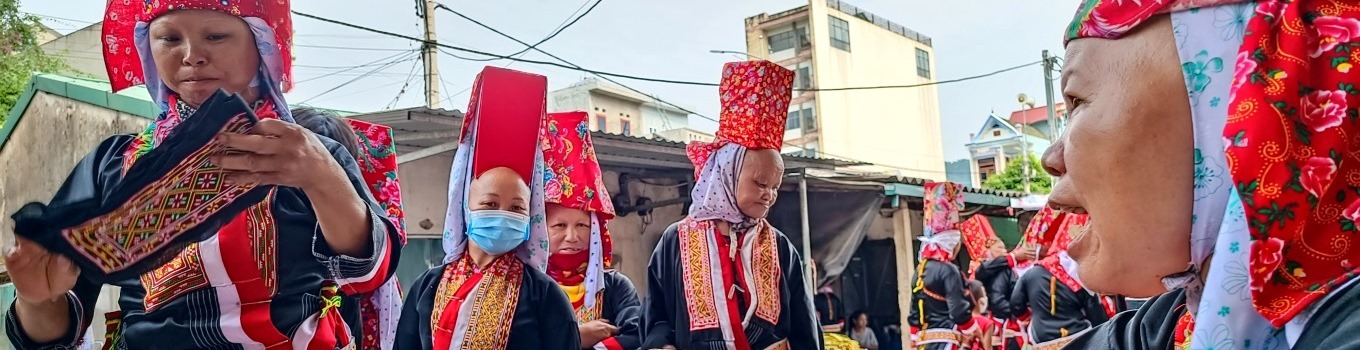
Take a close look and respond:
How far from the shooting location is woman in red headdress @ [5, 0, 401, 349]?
172cm

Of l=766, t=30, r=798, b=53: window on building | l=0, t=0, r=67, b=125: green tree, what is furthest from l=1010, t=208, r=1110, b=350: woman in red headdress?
l=766, t=30, r=798, b=53: window on building

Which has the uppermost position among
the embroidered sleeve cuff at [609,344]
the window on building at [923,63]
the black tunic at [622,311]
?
the window on building at [923,63]

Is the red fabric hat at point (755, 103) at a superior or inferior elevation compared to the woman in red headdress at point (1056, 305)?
superior

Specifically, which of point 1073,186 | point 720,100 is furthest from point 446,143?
point 1073,186

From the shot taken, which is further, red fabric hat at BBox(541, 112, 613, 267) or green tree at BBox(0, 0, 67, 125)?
red fabric hat at BBox(541, 112, 613, 267)

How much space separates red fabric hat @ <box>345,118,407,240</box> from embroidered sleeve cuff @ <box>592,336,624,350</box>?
146cm

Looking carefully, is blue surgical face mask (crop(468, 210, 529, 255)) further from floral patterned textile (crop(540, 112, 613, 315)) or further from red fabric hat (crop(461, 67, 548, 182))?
floral patterned textile (crop(540, 112, 613, 315))

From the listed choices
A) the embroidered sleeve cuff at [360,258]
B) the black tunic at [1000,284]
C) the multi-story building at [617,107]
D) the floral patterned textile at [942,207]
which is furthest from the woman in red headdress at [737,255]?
the multi-story building at [617,107]

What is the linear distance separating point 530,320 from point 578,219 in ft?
3.72

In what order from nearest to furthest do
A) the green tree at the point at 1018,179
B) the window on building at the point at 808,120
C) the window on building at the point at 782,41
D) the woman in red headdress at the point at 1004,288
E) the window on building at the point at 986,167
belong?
the woman in red headdress at the point at 1004,288, the green tree at the point at 1018,179, the window on building at the point at 782,41, the window on building at the point at 808,120, the window on building at the point at 986,167

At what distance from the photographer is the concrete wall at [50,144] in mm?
2074

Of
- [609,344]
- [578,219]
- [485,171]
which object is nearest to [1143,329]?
[485,171]

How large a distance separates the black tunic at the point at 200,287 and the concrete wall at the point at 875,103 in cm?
2163

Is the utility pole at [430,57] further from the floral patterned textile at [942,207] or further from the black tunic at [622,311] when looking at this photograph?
the floral patterned textile at [942,207]
